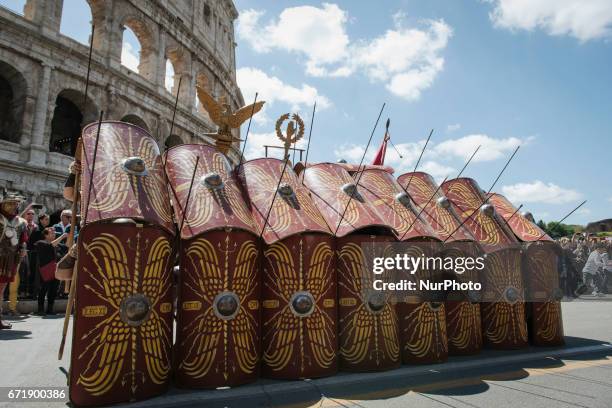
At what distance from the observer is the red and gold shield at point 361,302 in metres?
3.73

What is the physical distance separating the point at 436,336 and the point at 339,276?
4.18 feet

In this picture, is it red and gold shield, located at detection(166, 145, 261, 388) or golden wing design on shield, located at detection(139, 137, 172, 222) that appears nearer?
red and gold shield, located at detection(166, 145, 261, 388)

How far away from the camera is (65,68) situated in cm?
1791

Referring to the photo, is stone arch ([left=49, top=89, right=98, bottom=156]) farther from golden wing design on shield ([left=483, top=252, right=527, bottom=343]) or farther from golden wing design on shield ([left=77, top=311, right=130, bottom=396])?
golden wing design on shield ([left=483, top=252, right=527, bottom=343])

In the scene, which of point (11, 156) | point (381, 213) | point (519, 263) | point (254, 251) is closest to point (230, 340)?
point (254, 251)

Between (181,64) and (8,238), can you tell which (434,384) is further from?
(181,64)

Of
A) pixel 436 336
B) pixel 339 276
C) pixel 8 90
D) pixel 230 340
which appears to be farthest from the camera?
pixel 8 90

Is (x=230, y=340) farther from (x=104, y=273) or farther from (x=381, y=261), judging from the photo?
(x=381, y=261)

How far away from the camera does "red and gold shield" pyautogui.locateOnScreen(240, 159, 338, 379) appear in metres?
3.48

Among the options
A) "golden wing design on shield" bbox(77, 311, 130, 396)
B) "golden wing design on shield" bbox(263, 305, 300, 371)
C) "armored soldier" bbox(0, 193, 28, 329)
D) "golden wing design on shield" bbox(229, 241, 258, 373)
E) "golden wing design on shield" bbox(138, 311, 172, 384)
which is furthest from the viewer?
"armored soldier" bbox(0, 193, 28, 329)

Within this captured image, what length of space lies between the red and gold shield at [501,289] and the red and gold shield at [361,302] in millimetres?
1496

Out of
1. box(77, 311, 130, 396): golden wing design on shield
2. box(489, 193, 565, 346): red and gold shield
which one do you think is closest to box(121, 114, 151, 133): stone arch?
box(77, 311, 130, 396): golden wing design on shield

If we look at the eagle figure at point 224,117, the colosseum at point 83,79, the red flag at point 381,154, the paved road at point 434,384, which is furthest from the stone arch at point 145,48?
the paved road at point 434,384

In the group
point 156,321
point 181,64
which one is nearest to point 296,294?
point 156,321
